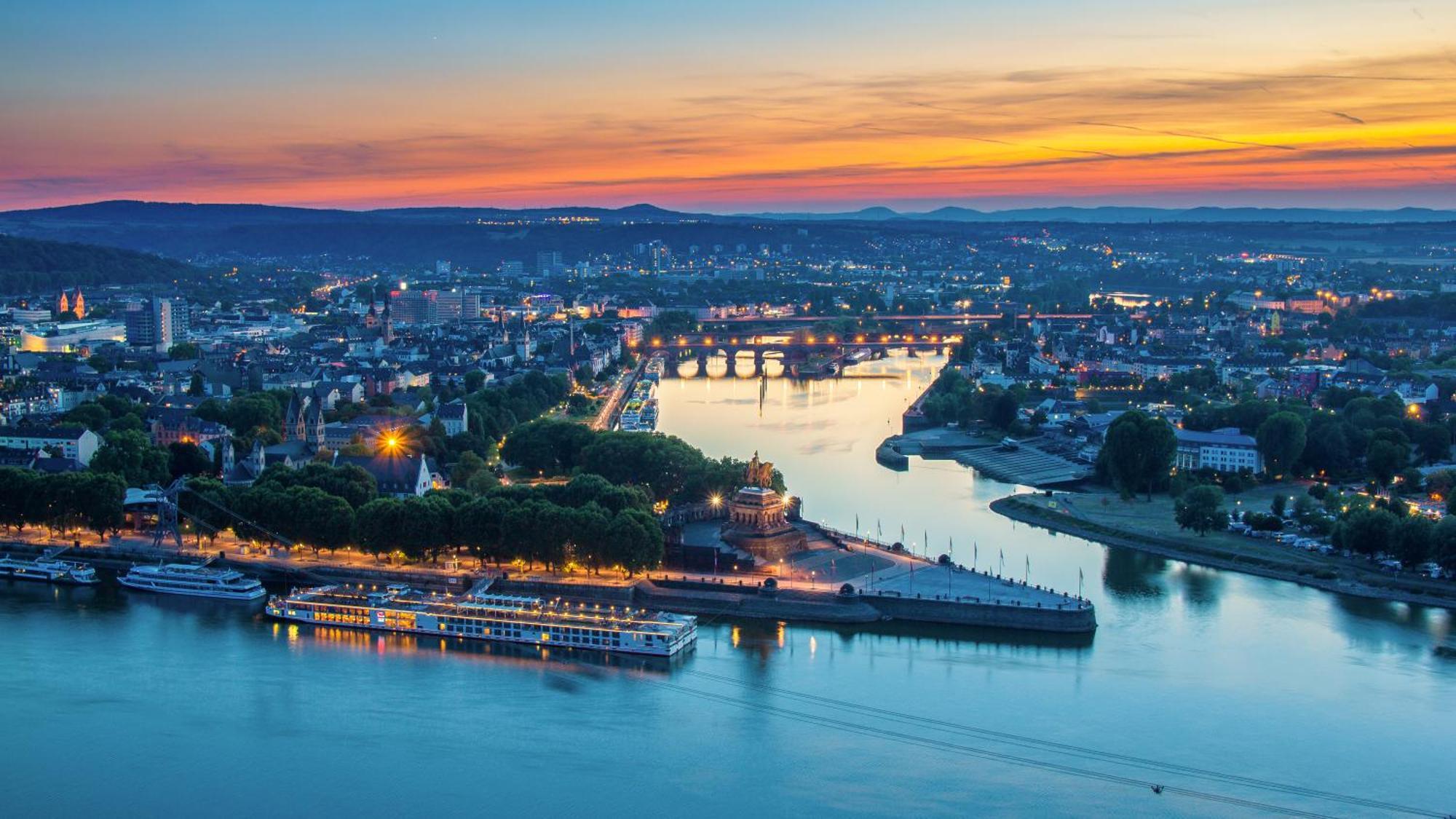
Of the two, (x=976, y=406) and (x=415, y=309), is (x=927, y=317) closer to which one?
(x=415, y=309)

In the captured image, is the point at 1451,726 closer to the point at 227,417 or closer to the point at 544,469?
the point at 544,469

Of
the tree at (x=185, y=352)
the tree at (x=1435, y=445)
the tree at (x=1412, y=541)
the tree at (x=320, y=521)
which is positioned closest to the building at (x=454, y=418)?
the tree at (x=320, y=521)

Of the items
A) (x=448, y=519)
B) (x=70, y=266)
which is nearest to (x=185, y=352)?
(x=448, y=519)

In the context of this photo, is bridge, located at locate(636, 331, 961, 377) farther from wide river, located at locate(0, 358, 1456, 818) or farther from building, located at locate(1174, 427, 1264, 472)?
wide river, located at locate(0, 358, 1456, 818)

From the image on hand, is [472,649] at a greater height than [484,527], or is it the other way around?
[484,527]

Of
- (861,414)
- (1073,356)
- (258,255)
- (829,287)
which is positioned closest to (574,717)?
(861,414)

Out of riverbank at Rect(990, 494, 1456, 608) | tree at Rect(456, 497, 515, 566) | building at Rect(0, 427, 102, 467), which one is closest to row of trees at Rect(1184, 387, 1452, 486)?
riverbank at Rect(990, 494, 1456, 608)
